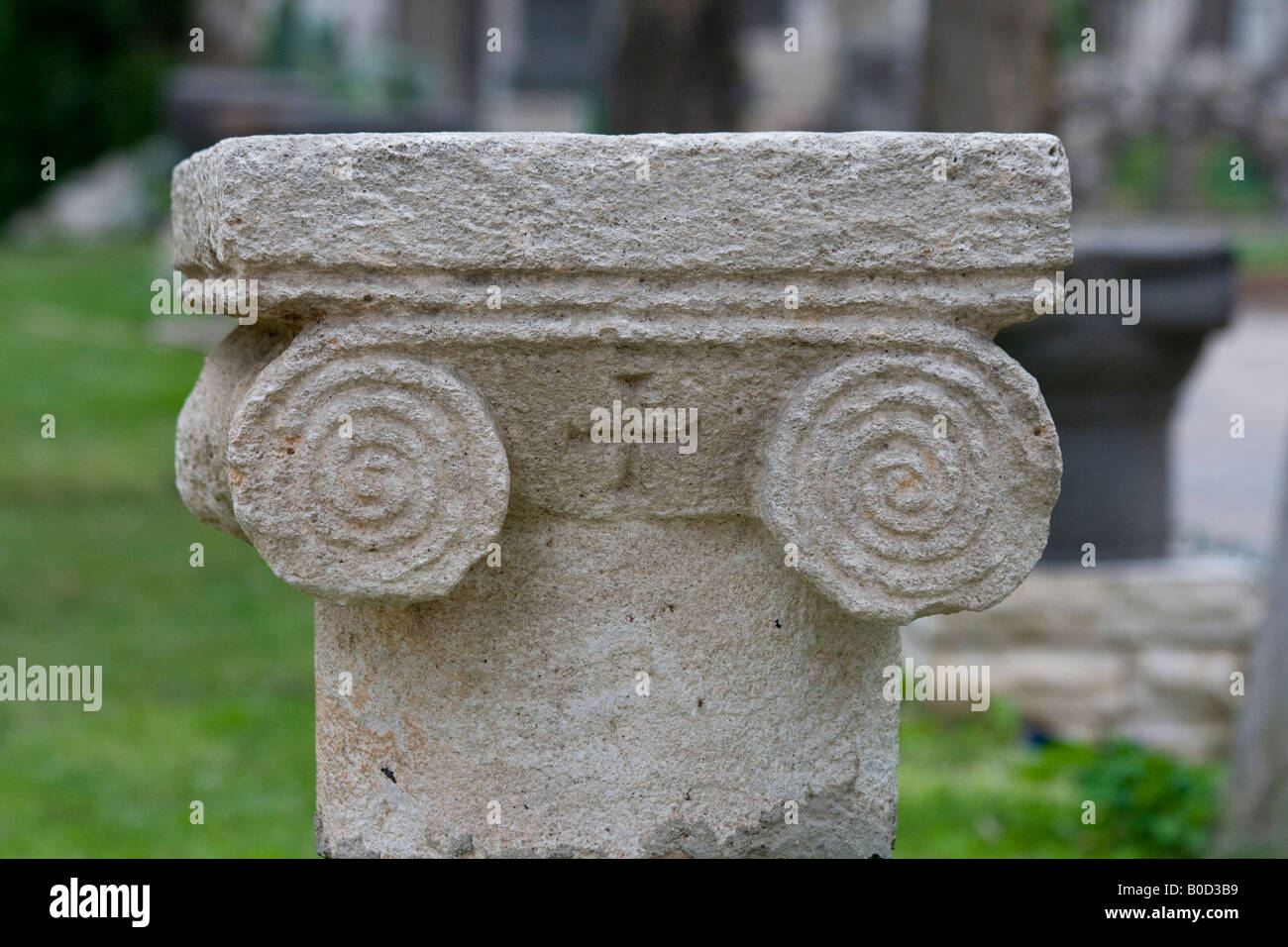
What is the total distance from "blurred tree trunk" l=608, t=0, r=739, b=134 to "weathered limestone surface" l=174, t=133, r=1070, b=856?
4878 millimetres

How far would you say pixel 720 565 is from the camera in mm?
2025

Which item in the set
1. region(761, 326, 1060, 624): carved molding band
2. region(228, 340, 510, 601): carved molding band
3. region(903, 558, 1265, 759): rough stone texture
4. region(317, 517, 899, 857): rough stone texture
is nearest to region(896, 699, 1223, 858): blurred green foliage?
region(903, 558, 1265, 759): rough stone texture

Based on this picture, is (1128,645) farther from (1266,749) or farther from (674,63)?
(674,63)

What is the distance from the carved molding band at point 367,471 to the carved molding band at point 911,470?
1.14ft

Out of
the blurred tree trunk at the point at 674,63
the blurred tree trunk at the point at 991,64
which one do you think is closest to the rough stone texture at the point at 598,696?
the blurred tree trunk at the point at 991,64

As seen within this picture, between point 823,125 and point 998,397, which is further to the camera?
point 823,125

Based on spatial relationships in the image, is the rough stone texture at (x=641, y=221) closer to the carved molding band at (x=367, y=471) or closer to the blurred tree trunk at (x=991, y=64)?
the carved molding band at (x=367, y=471)

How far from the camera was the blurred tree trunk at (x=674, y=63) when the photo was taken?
6.72 meters

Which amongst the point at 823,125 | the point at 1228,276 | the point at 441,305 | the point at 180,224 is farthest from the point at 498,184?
the point at 823,125

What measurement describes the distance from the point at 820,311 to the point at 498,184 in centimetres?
39

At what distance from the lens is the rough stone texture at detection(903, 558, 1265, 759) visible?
14.8ft

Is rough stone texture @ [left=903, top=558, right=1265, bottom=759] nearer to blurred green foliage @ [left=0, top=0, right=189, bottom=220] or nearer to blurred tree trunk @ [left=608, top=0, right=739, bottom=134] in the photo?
blurred tree trunk @ [left=608, top=0, right=739, bottom=134]

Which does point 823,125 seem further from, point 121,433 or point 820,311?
point 820,311

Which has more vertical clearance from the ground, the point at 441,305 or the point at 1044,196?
the point at 1044,196
